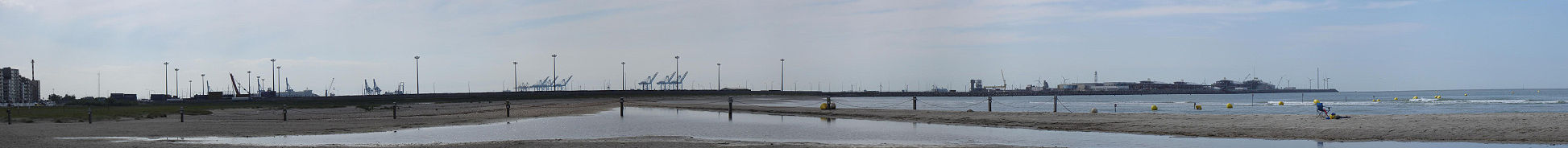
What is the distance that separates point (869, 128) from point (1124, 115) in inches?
→ 300

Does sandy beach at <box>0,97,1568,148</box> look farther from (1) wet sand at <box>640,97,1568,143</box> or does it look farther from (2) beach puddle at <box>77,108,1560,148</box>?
(2) beach puddle at <box>77,108,1560,148</box>

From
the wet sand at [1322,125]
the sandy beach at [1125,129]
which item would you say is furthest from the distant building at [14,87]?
the wet sand at [1322,125]

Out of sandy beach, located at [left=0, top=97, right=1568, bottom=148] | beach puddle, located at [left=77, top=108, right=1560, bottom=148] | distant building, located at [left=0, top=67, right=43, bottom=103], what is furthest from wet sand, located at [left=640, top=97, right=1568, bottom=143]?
distant building, located at [left=0, top=67, right=43, bottom=103]

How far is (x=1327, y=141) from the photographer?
68.3 ft

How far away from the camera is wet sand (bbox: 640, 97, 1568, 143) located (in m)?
21.5

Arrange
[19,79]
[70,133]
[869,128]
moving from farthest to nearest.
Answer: [19,79]
[869,128]
[70,133]

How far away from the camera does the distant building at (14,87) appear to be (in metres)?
111

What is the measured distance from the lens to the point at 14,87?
122 metres

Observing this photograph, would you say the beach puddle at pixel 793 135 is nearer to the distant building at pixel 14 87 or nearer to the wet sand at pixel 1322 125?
the wet sand at pixel 1322 125

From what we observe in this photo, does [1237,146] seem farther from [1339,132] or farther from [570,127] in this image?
[570,127]

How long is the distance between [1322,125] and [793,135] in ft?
35.7

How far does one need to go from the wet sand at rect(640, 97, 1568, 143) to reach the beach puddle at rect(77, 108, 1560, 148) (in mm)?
964

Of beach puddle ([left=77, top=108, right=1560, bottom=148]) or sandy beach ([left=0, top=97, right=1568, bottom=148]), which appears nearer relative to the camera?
sandy beach ([left=0, top=97, right=1568, bottom=148])

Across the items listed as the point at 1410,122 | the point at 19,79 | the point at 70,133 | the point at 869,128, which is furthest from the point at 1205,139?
the point at 19,79
